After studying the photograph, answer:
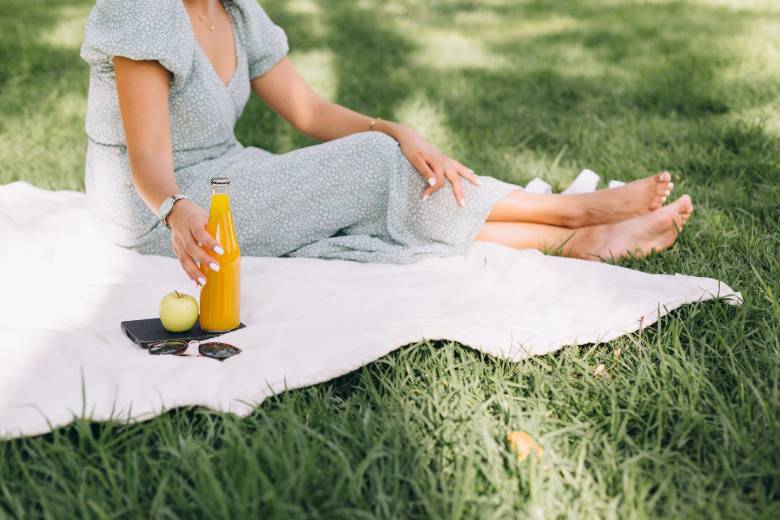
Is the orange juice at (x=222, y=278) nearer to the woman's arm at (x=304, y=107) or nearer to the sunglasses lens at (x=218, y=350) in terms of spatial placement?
the sunglasses lens at (x=218, y=350)

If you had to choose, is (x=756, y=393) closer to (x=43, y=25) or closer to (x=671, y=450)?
(x=671, y=450)

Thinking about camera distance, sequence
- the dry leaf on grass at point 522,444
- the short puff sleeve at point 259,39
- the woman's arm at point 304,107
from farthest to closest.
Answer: the woman's arm at point 304,107, the short puff sleeve at point 259,39, the dry leaf on grass at point 522,444

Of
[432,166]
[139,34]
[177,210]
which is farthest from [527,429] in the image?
[139,34]

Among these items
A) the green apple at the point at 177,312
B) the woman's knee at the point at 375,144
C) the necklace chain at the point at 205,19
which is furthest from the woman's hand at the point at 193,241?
the necklace chain at the point at 205,19

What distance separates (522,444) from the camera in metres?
1.53

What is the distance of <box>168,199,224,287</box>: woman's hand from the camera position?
73.9 inches

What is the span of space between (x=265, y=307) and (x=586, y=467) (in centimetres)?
104

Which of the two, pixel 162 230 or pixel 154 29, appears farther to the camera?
pixel 162 230

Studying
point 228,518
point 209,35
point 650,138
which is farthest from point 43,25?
point 228,518

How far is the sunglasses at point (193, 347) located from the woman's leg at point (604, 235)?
111 centimetres

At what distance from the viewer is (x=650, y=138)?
375cm

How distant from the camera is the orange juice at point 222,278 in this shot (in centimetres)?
197

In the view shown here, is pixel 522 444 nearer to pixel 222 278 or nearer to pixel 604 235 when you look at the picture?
pixel 222 278

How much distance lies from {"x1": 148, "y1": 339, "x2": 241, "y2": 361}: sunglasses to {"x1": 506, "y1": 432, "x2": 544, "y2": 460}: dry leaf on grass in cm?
71
